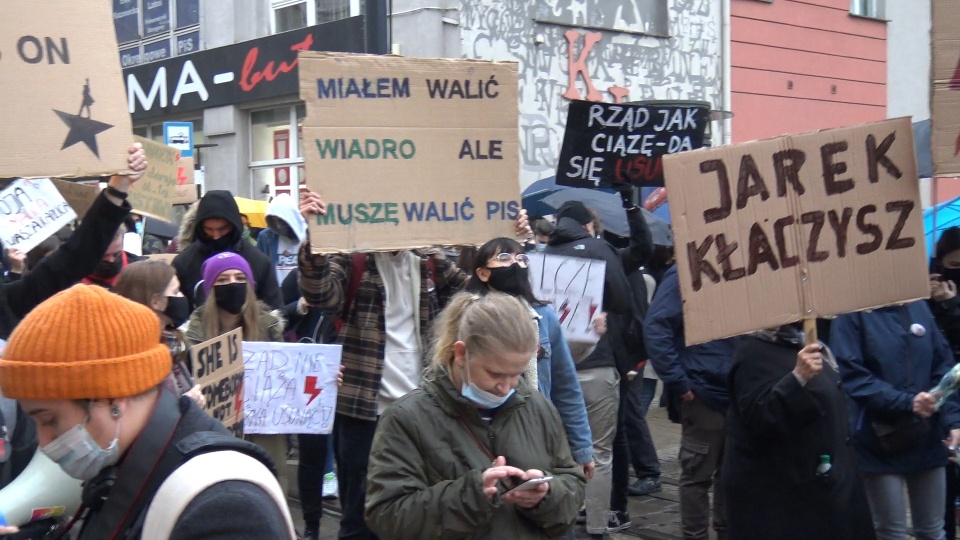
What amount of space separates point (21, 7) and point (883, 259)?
3452 mm

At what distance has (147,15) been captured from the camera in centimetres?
1719

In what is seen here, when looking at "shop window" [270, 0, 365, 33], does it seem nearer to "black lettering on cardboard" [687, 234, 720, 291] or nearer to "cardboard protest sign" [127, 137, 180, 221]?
"cardboard protest sign" [127, 137, 180, 221]

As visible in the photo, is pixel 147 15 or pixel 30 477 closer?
pixel 30 477

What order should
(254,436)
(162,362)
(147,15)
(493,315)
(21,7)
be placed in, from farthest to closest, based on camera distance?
1. (147,15)
2. (254,436)
3. (21,7)
4. (493,315)
5. (162,362)

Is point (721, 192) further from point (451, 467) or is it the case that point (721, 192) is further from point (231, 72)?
point (231, 72)

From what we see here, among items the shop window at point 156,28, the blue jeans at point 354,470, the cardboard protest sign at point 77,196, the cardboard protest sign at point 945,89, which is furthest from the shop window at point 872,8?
the blue jeans at point 354,470

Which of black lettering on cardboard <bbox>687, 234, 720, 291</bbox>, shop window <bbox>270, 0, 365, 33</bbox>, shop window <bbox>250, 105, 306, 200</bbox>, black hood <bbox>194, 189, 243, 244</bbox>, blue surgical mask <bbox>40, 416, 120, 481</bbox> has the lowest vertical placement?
blue surgical mask <bbox>40, 416, 120, 481</bbox>

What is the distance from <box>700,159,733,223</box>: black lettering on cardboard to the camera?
429 cm

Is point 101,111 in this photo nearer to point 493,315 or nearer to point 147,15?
point 493,315

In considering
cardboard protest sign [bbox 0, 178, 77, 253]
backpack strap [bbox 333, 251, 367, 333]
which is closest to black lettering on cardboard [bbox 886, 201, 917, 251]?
backpack strap [bbox 333, 251, 367, 333]

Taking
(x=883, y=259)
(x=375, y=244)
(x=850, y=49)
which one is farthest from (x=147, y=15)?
(x=883, y=259)

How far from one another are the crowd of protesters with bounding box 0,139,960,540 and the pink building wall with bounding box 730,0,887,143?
9.47 metres

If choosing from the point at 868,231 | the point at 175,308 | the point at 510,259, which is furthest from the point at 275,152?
the point at 868,231

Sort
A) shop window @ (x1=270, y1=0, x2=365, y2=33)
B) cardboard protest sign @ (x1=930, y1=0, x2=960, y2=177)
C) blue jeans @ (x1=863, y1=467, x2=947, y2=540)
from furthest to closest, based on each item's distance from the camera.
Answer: shop window @ (x1=270, y1=0, x2=365, y2=33) → blue jeans @ (x1=863, y1=467, x2=947, y2=540) → cardboard protest sign @ (x1=930, y1=0, x2=960, y2=177)
